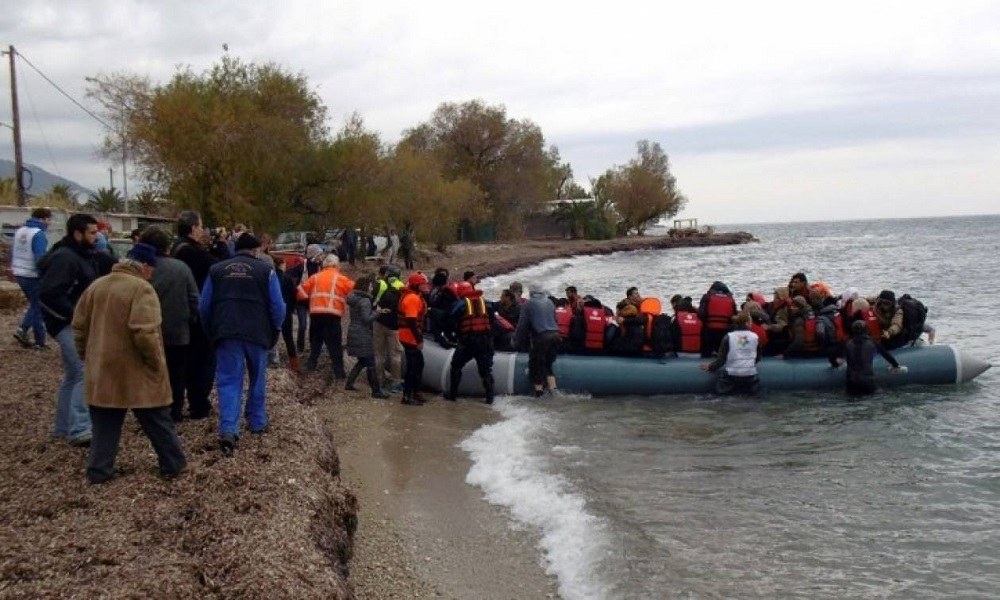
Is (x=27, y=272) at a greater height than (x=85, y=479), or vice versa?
(x=27, y=272)

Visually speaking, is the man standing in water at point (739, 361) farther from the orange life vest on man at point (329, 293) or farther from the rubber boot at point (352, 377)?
the orange life vest on man at point (329, 293)

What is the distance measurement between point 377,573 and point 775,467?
441 cm

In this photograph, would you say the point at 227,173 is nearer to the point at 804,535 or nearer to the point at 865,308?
the point at 865,308

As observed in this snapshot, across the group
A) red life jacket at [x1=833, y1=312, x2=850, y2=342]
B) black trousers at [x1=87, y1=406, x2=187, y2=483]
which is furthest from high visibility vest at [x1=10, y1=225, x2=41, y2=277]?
red life jacket at [x1=833, y1=312, x2=850, y2=342]

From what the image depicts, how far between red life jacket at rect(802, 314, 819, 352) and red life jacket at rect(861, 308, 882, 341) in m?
0.69

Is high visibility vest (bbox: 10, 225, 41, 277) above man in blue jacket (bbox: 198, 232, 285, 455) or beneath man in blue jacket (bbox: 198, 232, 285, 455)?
above

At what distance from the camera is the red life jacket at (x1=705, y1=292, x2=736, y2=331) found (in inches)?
433

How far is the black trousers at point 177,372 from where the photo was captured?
20.1 feet

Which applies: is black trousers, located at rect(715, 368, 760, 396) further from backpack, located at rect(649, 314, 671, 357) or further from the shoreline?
the shoreline

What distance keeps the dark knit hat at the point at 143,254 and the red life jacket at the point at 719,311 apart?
25.1 ft

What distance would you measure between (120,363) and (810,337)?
9256 mm

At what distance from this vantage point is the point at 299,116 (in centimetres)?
2455

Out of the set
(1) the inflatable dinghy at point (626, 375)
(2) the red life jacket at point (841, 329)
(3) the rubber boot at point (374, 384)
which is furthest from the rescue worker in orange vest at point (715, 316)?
(3) the rubber boot at point (374, 384)

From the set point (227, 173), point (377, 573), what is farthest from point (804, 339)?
point (227, 173)
